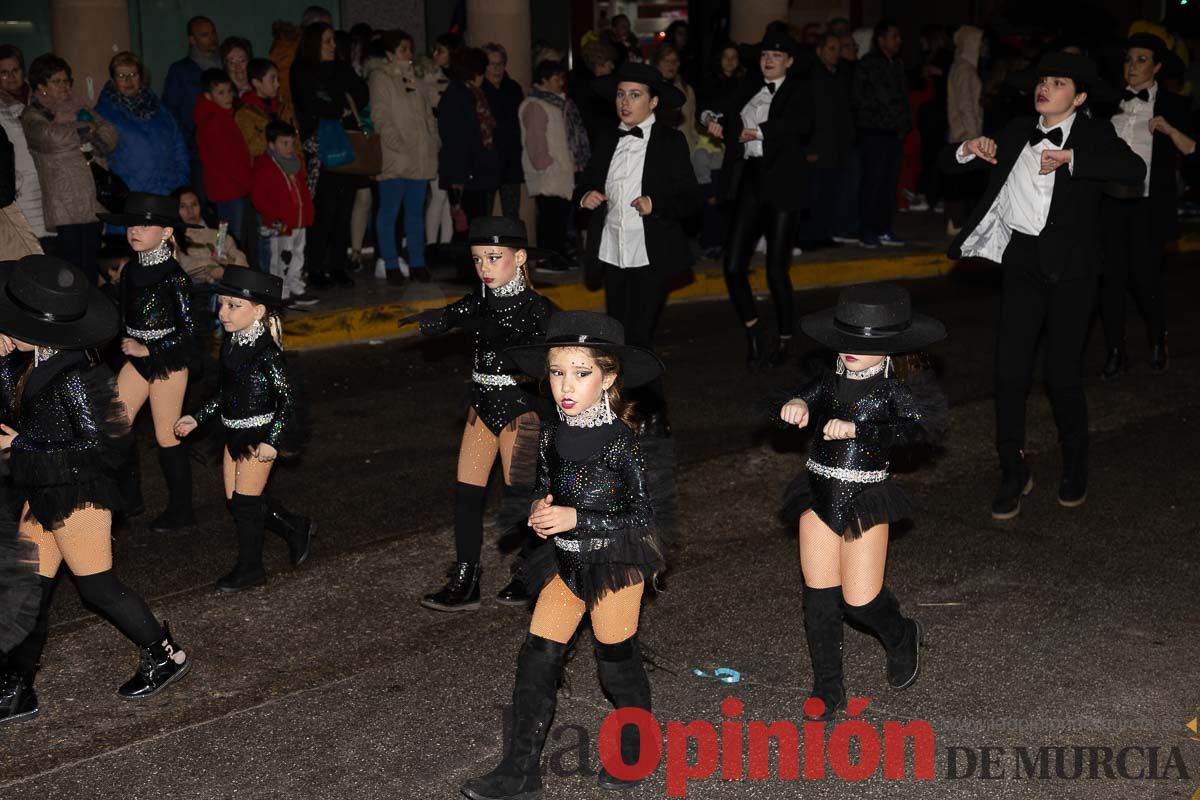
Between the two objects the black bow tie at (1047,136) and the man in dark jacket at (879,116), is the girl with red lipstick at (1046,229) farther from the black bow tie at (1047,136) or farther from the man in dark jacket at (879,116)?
the man in dark jacket at (879,116)

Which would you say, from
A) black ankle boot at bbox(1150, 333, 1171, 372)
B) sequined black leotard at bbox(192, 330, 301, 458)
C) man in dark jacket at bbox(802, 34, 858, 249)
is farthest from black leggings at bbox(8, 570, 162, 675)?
black ankle boot at bbox(1150, 333, 1171, 372)

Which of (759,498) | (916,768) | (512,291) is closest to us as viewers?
(916,768)

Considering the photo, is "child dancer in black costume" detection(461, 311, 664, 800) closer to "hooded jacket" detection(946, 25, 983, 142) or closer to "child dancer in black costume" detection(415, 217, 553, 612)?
"child dancer in black costume" detection(415, 217, 553, 612)

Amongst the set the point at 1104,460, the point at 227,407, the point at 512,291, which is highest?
the point at 512,291

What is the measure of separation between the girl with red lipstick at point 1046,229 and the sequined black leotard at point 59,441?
432cm

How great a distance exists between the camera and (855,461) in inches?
219

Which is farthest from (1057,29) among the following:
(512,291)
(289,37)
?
(512,291)

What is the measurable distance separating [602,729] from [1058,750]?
1619 millimetres

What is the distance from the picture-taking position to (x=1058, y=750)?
209 inches

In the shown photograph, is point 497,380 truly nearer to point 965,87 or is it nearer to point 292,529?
point 292,529

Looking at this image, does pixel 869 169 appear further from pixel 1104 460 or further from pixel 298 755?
pixel 298 755

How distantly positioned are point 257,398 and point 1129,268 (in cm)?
677

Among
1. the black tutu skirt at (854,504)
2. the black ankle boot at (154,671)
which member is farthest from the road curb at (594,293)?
the black ankle boot at (154,671)

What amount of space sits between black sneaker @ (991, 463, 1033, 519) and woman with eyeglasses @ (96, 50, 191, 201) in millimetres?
6855
